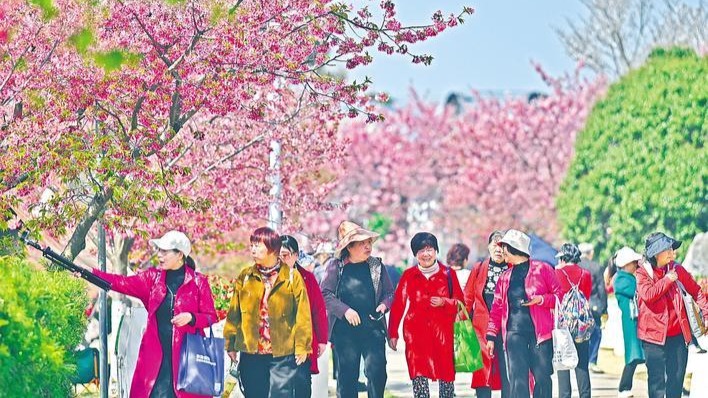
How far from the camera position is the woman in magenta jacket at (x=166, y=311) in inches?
388

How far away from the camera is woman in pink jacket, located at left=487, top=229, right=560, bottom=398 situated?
1141 cm

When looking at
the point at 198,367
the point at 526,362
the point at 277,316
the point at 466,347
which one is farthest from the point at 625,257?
the point at 198,367

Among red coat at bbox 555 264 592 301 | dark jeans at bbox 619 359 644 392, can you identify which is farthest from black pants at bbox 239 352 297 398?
dark jeans at bbox 619 359 644 392

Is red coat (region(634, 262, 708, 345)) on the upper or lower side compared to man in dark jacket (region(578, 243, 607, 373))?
lower

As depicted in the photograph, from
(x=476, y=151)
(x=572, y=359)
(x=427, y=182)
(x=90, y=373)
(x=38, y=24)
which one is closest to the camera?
(x=38, y=24)

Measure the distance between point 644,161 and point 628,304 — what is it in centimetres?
1879

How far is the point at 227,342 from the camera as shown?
10.2 metres

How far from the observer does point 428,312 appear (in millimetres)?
11594

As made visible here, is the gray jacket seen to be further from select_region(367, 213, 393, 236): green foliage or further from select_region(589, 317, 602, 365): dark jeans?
select_region(367, 213, 393, 236): green foliage

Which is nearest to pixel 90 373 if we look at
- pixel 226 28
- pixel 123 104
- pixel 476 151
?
pixel 123 104

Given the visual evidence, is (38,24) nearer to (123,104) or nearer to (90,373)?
(123,104)

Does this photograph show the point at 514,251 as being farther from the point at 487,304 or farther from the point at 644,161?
the point at 644,161

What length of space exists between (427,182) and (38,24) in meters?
48.8

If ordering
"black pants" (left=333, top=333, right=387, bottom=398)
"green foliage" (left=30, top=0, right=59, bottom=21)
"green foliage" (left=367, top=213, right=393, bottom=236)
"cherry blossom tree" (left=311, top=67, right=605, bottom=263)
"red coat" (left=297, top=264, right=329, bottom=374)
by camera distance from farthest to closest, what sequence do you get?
"green foliage" (left=367, top=213, right=393, bottom=236)
"cherry blossom tree" (left=311, top=67, right=605, bottom=263)
"black pants" (left=333, top=333, right=387, bottom=398)
"green foliage" (left=30, top=0, right=59, bottom=21)
"red coat" (left=297, top=264, right=329, bottom=374)
